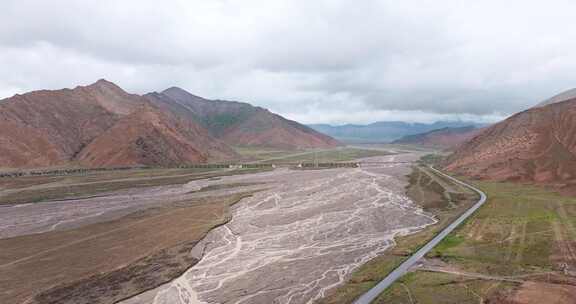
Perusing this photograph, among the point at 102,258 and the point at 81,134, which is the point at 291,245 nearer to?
the point at 102,258

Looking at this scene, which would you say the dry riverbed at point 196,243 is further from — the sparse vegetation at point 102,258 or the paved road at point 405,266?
the paved road at point 405,266

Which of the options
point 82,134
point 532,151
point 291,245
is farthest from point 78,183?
point 532,151

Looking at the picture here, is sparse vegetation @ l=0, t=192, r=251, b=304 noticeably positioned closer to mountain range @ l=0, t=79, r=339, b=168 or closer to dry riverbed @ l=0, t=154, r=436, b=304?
dry riverbed @ l=0, t=154, r=436, b=304

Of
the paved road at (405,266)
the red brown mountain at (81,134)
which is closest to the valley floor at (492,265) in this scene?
the paved road at (405,266)

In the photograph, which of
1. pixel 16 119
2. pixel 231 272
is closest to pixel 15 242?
pixel 231 272

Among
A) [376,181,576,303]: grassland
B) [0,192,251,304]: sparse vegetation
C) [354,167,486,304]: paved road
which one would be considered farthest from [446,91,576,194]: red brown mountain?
[0,192,251,304]: sparse vegetation

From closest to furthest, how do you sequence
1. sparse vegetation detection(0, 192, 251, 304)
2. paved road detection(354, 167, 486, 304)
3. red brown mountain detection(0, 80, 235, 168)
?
paved road detection(354, 167, 486, 304) < sparse vegetation detection(0, 192, 251, 304) < red brown mountain detection(0, 80, 235, 168)
